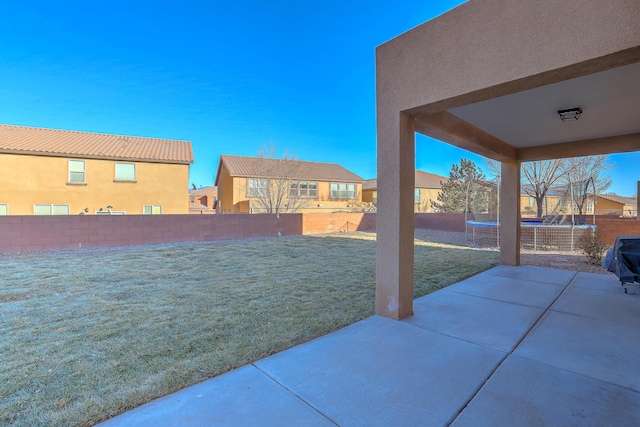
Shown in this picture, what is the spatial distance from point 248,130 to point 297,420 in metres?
19.7

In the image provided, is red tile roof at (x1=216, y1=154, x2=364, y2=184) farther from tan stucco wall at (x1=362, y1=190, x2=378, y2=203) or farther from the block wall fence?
the block wall fence

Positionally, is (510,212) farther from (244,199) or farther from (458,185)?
(244,199)

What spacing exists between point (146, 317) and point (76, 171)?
47.0 ft

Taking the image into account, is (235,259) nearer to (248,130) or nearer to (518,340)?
(518,340)

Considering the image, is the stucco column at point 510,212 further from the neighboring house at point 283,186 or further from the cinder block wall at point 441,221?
the neighboring house at point 283,186

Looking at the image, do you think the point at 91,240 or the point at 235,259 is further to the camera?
the point at 91,240

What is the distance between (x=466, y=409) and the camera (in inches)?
76.7

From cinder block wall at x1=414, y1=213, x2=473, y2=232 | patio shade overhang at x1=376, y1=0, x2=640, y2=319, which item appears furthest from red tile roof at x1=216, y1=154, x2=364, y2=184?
patio shade overhang at x1=376, y1=0, x2=640, y2=319

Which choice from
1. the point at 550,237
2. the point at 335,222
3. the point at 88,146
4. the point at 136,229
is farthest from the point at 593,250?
the point at 88,146

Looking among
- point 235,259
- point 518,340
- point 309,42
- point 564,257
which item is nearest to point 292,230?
point 235,259

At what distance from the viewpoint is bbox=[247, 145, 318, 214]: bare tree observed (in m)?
17.5

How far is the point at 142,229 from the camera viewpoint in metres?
9.80

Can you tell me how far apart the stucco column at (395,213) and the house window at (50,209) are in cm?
1615

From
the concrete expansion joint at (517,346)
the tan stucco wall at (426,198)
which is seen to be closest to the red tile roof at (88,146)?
the concrete expansion joint at (517,346)
